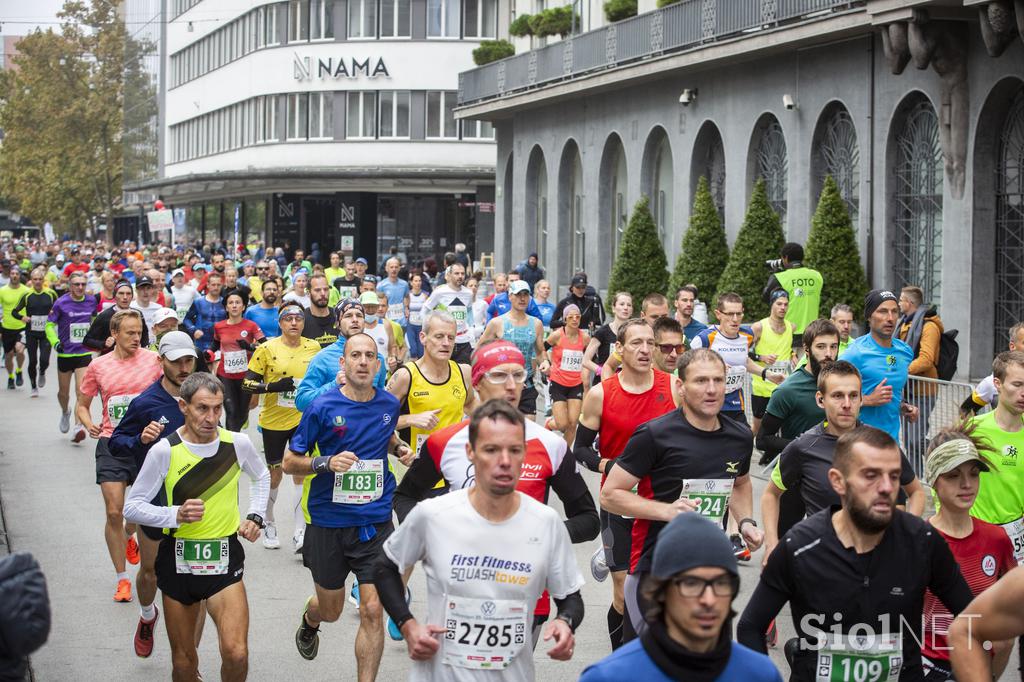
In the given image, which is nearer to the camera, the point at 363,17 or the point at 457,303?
the point at 457,303

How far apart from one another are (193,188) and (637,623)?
61.4m

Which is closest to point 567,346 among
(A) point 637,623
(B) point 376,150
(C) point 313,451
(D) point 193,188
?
(C) point 313,451

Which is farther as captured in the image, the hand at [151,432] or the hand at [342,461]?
the hand at [151,432]

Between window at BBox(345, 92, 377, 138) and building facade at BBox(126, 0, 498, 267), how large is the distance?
0.05 metres

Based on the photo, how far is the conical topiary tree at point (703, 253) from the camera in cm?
2778

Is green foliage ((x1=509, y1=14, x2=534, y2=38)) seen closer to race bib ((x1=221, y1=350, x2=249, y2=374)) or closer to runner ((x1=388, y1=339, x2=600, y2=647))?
race bib ((x1=221, y1=350, x2=249, y2=374))

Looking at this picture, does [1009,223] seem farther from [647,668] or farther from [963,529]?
[647,668]

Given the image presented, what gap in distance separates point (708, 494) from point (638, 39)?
24.7 metres

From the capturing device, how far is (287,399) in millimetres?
12258

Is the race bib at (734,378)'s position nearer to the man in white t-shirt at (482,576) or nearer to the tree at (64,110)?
the man in white t-shirt at (482,576)

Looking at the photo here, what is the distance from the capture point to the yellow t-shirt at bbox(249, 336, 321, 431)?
488 inches

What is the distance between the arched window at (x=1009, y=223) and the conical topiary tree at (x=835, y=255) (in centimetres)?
256

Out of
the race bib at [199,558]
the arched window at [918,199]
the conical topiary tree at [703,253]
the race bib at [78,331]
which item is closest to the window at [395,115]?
the conical topiary tree at [703,253]

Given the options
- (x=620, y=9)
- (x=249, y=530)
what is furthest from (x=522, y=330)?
(x=620, y=9)
